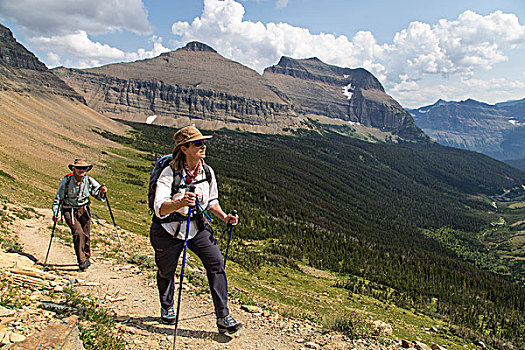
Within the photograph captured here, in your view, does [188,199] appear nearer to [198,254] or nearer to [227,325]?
[198,254]

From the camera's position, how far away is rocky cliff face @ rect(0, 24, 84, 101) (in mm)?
105938

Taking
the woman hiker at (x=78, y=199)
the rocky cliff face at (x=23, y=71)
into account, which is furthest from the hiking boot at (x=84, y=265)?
the rocky cliff face at (x=23, y=71)

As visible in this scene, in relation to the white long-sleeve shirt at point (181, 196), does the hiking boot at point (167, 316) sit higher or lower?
lower

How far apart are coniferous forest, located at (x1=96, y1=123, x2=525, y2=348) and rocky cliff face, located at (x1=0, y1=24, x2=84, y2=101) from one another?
103 ft

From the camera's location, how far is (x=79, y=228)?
31.1ft

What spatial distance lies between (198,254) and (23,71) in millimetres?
146513

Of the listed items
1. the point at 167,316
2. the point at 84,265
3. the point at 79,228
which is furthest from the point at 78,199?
the point at 167,316

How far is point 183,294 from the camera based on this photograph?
27.3ft

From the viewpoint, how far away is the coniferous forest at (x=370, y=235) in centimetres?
3550

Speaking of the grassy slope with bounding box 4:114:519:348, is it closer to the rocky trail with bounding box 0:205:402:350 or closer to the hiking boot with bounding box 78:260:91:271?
the rocky trail with bounding box 0:205:402:350

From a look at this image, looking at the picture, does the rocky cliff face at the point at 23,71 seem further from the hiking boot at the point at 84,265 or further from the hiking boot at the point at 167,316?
the hiking boot at the point at 167,316

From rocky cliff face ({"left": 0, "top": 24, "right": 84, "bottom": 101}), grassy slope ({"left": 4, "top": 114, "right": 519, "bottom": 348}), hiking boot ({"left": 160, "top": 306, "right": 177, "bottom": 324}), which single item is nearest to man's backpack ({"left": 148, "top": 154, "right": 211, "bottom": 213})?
hiking boot ({"left": 160, "top": 306, "right": 177, "bottom": 324})

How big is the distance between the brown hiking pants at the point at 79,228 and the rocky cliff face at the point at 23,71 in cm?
11586

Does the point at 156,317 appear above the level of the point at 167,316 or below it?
below
